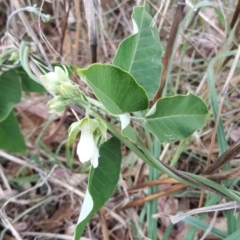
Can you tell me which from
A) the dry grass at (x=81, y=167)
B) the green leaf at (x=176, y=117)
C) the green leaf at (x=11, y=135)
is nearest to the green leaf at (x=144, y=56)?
the green leaf at (x=176, y=117)

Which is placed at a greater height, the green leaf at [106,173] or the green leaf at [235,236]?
the green leaf at [106,173]

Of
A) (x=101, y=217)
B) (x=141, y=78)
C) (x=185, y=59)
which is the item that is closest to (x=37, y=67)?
(x=141, y=78)

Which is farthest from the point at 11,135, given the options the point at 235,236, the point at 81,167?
the point at 235,236

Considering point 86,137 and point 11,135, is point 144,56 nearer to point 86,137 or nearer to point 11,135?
point 86,137

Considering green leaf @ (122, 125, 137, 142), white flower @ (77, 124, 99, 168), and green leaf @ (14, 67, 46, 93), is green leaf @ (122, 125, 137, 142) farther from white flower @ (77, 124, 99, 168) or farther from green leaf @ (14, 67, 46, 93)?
green leaf @ (14, 67, 46, 93)

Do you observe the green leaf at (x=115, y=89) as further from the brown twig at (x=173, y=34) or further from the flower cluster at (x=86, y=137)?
the brown twig at (x=173, y=34)

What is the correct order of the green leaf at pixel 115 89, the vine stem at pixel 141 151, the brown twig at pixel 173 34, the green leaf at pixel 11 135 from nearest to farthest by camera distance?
the green leaf at pixel 115 89 < the vine stem at pixel 141 151 < the brown twig at pixel 173 34 < the green leaf at pixel 11 135

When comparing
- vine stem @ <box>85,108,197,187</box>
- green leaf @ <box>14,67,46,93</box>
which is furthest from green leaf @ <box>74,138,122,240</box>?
green leaf @ <box>14,67,46,93</box>

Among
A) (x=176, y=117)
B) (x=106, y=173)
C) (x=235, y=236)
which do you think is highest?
(x=176, y=117)
